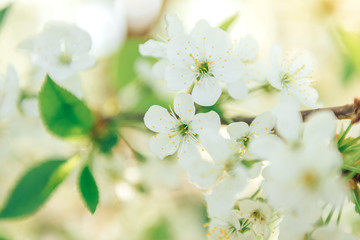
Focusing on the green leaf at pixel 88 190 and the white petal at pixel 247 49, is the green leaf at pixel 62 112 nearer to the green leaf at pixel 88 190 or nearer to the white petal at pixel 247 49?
the green leaf at pixel 88 190

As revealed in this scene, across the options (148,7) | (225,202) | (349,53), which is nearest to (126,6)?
(148,7)

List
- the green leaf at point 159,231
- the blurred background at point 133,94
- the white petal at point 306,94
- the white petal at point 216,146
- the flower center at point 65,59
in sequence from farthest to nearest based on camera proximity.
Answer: the green leaf at point 159,231
the blurred background at point 133,94
the flower center at point 65,59
the white petal at point 306,94
the white petal at point 216,146

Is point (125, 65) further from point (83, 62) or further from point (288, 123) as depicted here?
point (288, 123)

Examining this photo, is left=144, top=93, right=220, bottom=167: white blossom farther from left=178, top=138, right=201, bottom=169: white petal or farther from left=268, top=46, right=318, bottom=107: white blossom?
left=268, top=46, right=318, bottom=107: white blossom

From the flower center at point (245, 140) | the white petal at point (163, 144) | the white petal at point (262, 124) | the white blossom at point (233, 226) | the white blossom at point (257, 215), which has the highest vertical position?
the white petal at point (262, 124)

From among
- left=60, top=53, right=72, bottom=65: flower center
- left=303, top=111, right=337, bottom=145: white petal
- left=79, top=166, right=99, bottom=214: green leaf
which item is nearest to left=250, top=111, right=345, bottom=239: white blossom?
left=303, top=111, right=337, bottom=145: white petal

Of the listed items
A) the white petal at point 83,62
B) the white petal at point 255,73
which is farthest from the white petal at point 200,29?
the white petal at point 83,62

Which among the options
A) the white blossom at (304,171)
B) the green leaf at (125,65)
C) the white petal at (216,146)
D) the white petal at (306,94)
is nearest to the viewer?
the white blossom at (304,171)

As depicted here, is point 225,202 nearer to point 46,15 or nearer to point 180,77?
point 180,77

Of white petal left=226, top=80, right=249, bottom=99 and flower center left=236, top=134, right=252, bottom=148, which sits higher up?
white petal left=226, top=80, right=249, bottom=99
